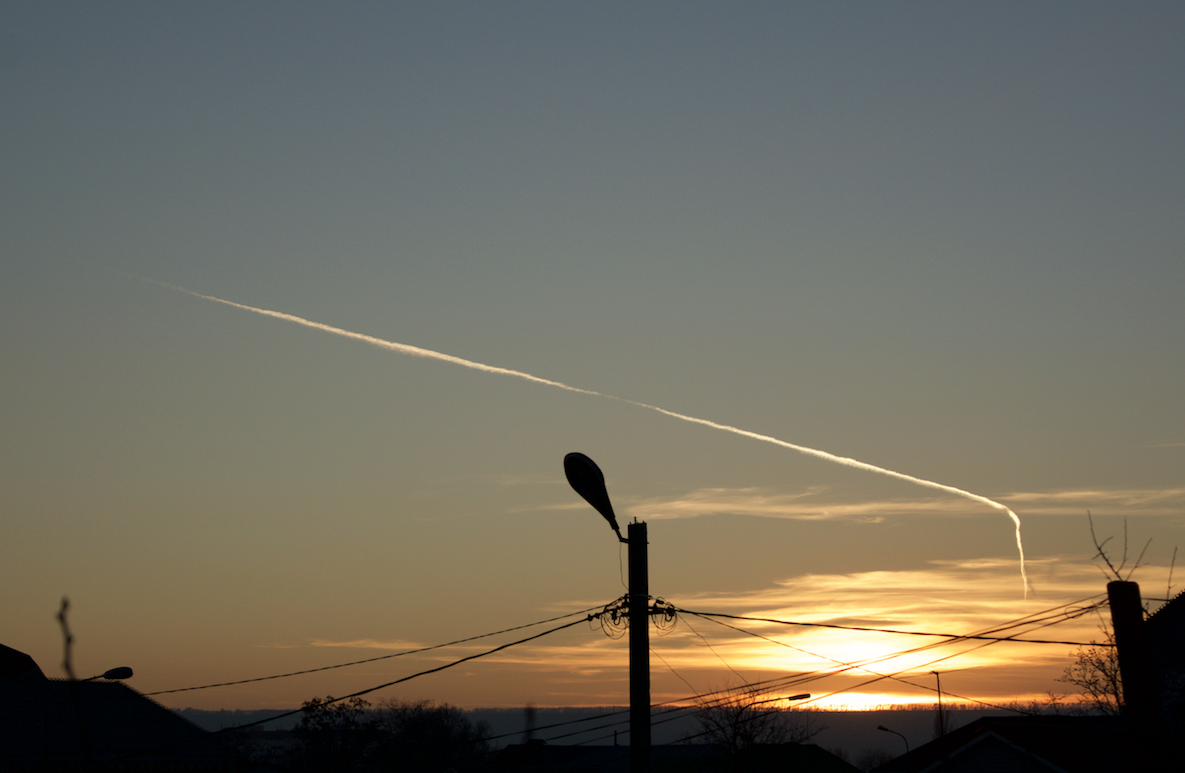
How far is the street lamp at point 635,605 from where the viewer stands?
15.4m

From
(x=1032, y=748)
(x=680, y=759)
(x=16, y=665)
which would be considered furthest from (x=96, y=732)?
(x=680, y=759)

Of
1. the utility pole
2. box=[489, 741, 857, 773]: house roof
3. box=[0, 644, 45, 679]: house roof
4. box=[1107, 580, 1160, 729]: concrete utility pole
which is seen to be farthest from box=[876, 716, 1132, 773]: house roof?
box=[0, 644, 45, 679]: house roof

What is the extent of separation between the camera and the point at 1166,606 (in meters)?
28.4

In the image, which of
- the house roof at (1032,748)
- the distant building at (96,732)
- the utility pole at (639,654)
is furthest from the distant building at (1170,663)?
the distant building at (96,732)

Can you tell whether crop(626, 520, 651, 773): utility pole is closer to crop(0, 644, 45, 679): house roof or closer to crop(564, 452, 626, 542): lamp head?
crop(564, 452, 626, 542): lamp head

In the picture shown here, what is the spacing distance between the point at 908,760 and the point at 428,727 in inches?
3150

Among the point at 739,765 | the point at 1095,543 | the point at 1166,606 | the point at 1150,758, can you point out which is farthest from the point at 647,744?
the point at 739,765

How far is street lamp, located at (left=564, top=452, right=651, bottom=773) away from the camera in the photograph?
50.4 feet

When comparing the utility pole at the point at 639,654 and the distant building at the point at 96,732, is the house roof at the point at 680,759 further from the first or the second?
the utility pole at the point at 639,654

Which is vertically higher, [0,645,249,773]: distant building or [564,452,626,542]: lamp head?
[564,452,626,542]: lamp head

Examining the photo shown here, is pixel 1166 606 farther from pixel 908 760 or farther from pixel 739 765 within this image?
pixel 739 765

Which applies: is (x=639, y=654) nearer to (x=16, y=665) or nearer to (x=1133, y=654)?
(x=1133, y=654)

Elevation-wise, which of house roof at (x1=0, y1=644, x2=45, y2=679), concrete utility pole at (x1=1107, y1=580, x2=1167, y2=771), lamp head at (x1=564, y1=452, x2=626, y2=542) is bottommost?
house roof at (x1=0, y1=644, x2=45, y2=679)

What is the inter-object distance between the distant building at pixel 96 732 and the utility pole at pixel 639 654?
86.0 feet
